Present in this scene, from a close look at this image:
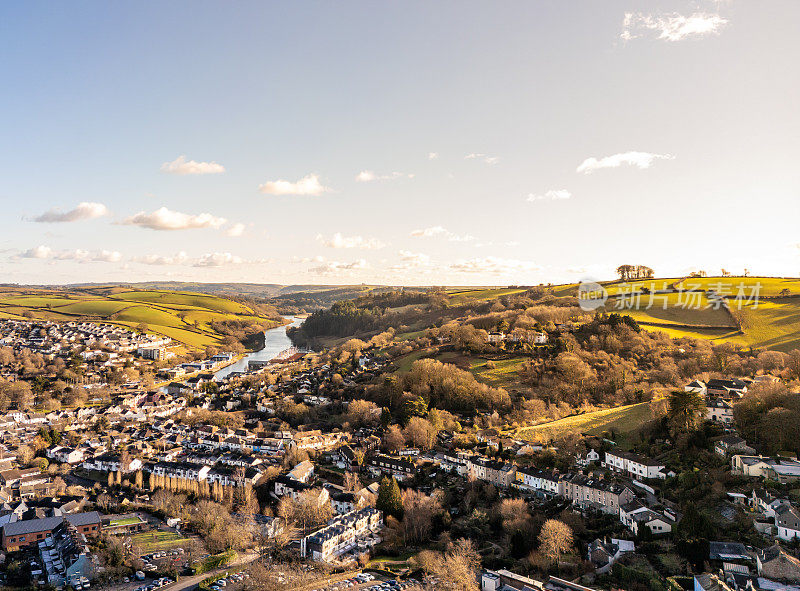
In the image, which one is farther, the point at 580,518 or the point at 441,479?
the point at 441,479

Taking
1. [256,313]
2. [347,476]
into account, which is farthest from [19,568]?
[256,313]

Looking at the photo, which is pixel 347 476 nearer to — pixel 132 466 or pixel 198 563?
pixel 198 563

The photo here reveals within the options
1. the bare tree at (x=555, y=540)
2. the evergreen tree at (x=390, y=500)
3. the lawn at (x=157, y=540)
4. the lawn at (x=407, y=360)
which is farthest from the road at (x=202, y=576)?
the lawn at (x=407, y=360)

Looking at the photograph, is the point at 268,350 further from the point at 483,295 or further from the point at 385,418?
the point at 385,418

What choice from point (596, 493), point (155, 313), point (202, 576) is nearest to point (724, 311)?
point (596, 493)

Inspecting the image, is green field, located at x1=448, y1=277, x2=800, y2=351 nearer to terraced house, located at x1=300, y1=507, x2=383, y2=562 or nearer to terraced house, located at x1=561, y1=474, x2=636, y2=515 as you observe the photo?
terraced house, located at x1=561, y1=474, x2=636, y2=515

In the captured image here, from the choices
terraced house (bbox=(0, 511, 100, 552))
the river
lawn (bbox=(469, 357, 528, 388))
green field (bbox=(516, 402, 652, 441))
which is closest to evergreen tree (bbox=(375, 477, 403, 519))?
green field (bbox=(516, 402, 652, 441))
